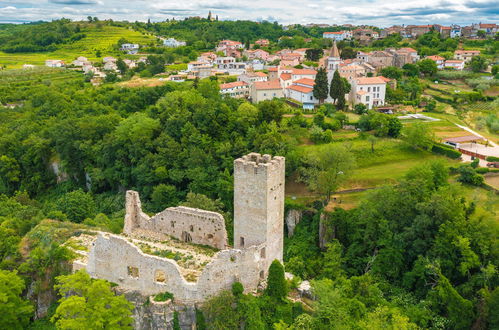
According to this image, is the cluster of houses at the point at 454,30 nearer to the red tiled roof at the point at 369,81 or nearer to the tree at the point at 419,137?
the red tiled roof at the point at 369,81

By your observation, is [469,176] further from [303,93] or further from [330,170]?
[303,93]

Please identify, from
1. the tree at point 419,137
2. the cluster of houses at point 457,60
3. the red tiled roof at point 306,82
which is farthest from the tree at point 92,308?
the cluster of houses at point 457,60

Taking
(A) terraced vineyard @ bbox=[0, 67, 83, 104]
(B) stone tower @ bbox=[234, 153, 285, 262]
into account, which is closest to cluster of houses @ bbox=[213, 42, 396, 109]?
(A) terraced vineyard @ bbox=[0, 67, 83, 104]

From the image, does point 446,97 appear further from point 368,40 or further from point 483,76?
Result: point 368,40

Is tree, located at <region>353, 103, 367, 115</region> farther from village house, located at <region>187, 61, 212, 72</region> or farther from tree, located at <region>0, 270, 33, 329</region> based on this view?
tree, located at <region>0, 270, 33, 329</region>

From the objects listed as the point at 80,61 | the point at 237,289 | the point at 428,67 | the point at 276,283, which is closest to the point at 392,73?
the point at 428,67
